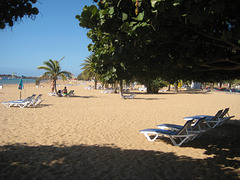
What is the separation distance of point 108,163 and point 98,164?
227 millimetres

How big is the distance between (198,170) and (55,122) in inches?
252

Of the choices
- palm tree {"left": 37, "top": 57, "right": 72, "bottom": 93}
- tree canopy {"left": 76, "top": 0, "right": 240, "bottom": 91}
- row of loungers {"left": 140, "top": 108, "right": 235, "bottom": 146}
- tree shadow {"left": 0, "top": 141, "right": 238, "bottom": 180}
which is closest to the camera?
tree canopy {"left": 76, "top": 0, "right": 240, "bottom": 91}

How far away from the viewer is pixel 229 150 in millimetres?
5473

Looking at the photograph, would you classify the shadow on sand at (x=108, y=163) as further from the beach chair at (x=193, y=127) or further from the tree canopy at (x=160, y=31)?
the tree canopy at (x=160, y=31)

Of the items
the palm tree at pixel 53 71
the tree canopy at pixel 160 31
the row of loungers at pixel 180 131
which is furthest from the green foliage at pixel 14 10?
the palm tree at pixel 53 71

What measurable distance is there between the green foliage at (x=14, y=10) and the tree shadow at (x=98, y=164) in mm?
2679

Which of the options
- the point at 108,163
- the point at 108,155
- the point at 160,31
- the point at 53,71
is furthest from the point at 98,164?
the point at 53,71

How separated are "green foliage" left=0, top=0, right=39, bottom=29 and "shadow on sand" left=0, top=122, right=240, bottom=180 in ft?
8.78

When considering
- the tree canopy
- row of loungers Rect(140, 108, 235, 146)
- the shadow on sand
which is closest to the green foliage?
the tree canopy

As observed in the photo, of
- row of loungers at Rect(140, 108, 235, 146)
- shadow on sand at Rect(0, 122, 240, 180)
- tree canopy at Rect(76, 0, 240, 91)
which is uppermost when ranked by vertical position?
tree canopy at Rect(76, 0, 240, 91)

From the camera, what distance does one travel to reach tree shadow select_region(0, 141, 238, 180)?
12.4ft

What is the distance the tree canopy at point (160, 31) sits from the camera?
99.8 inches

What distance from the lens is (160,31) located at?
10.2ft

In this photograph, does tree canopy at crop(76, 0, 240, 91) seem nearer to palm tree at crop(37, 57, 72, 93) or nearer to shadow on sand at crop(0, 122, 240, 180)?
shadow on sand at crop(0, 122, 240, 180)
